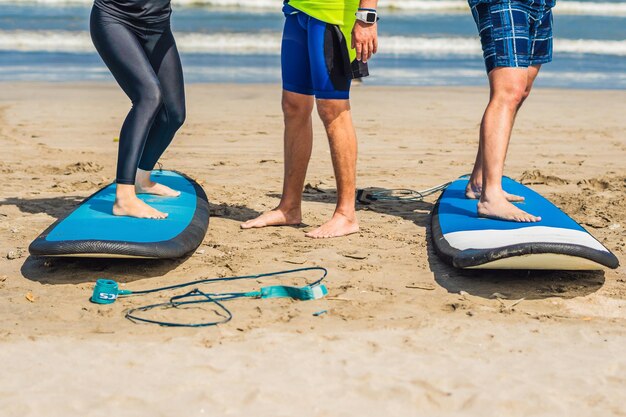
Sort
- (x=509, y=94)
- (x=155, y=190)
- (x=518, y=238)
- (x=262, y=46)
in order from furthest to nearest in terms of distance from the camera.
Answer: (x=262, y=46), (x=155, y=190), (x=509, y=94), (x=518, y=238)

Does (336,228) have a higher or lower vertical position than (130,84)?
lower

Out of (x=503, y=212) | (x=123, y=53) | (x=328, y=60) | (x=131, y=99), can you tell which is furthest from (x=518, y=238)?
(x=123, y=53)

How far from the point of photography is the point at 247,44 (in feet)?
64.4

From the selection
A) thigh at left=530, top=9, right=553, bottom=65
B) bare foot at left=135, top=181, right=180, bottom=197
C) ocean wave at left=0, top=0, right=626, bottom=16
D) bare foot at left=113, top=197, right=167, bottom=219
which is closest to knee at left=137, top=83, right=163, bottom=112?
bare foot at left=113, top=197, right=167, bottom=219

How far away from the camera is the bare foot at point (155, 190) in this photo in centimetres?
584

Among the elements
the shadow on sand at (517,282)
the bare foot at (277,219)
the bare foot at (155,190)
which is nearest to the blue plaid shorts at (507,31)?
the shadow on sand at (517,282)

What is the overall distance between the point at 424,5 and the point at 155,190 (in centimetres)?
2743

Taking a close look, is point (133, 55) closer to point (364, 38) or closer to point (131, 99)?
point (131, 99)

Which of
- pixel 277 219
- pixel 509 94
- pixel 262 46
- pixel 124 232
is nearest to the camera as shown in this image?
pixel 124 232

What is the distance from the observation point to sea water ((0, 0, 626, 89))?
1492cm

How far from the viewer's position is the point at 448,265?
4.87m

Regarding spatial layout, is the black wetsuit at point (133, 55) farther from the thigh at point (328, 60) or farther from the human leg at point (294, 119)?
the thigh at point (328, 60)

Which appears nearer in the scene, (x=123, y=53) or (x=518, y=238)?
(x=518, y=238)

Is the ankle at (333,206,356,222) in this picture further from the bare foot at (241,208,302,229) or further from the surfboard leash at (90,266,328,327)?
the surfboard leash at (90,266,328,327)
